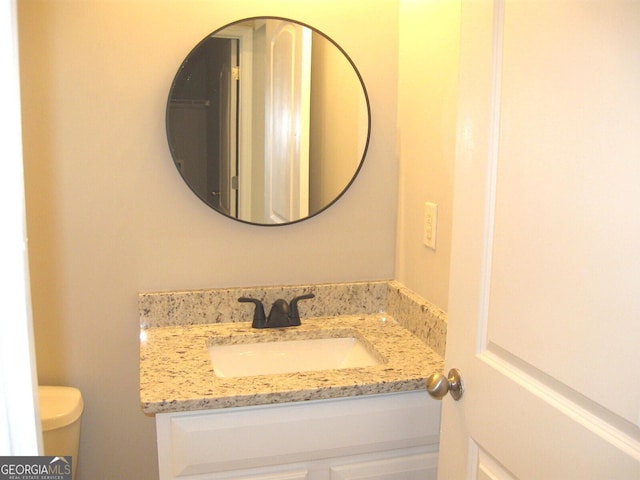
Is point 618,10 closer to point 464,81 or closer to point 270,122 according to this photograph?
point 464,81

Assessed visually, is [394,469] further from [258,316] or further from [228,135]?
[228,135]

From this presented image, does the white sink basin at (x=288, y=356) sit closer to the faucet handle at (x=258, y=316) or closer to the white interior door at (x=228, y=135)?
the faucet handle at (x=258, y=316)

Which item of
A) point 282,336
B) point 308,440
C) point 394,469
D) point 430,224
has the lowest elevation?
point 394,469

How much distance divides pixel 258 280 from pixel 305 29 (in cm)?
75

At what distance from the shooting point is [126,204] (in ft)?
5.80

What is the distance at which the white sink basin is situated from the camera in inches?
68.0

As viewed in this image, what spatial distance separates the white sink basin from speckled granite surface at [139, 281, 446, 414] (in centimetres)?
3

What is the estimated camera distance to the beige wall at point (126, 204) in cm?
169

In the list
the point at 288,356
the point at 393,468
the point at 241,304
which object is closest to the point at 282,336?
the point at 288,356

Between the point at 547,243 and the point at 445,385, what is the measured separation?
40cm

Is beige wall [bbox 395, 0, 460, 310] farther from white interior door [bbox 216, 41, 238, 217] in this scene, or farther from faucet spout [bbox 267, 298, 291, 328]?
white interior door [bbox 216, 41, 238, 217]

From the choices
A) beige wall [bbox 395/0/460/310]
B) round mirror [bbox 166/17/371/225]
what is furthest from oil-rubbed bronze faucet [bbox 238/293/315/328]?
beige wall [bbox 395/0/460/310]

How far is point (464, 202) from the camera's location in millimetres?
1200

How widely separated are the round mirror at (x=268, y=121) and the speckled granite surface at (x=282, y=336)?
276 mm
